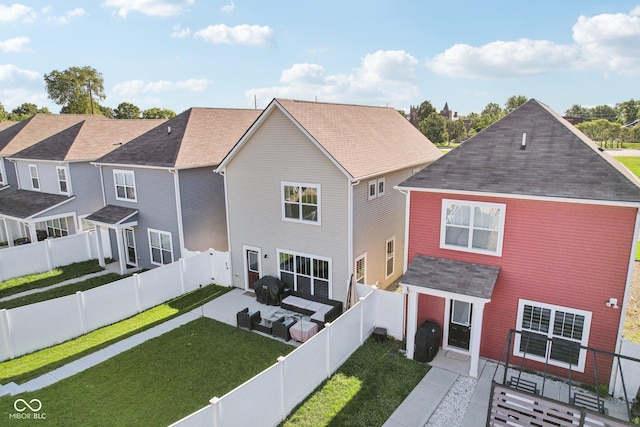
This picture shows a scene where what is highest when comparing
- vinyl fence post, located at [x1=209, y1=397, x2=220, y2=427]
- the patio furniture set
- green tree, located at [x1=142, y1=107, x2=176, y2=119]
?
green tree, located at [x1=142, y1=107, x2=176, y2=119]

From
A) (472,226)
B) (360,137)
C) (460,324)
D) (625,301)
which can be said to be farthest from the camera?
(360,137)

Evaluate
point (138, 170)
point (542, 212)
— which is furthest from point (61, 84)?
point (542, 212)

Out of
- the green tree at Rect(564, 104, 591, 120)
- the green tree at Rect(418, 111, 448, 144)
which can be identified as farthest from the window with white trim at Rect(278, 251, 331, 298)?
the green tree at Rect(564, 104, 591, 120)

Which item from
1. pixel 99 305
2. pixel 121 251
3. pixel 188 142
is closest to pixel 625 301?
pixel 99 305

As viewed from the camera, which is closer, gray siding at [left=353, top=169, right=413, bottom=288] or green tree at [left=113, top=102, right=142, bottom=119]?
gray siding at [left=353, top=169, right=413, bottom=288]

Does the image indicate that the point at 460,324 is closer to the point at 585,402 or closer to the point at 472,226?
the point at 472,226

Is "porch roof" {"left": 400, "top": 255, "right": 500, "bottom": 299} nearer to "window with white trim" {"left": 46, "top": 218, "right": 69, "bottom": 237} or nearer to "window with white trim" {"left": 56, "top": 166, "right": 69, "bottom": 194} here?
"window with white trim" {"left": 56, "top": 166, "right": 69, "bottom": 194}

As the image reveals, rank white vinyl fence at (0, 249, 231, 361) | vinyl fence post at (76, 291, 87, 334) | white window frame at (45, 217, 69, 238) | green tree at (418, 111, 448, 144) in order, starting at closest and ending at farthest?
white vinyl fence at (0, 249, 231, 361) → vinyl fence post at (76, 291, 87, 334) → white window frame at (45, 217, 69, 238) → green tree at (418, 111, 448, 144)
